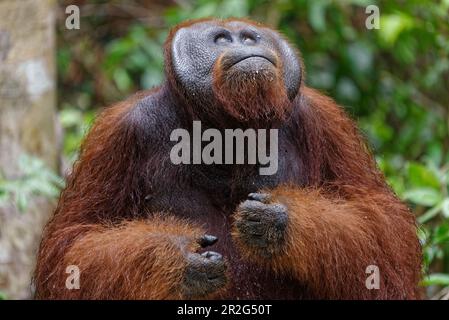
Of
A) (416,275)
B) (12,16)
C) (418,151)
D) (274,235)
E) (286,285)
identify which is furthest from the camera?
(418,151)

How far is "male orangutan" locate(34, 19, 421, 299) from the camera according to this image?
3838 millimetres

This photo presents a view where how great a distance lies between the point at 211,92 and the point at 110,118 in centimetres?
61

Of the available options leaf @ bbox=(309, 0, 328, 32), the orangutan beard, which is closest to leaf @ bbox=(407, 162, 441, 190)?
the orangutan beard

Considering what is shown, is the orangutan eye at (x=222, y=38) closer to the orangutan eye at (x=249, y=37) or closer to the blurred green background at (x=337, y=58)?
the orangutan eye at (x=249, y=37)

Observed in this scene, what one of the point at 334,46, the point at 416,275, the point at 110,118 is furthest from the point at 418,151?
the point at 110,118

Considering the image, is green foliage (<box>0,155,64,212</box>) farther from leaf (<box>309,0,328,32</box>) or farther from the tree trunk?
leaf (<box>309,0,328,32</box>)

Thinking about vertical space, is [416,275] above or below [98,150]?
below

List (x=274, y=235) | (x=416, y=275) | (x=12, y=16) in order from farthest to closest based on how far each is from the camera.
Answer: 1. (x=12, y=16)
2. (x=416, y=275)
3. (x=274, y=235)

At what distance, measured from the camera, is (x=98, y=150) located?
171 inches

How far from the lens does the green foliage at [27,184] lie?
4.97 metres

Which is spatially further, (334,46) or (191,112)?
(334,46)

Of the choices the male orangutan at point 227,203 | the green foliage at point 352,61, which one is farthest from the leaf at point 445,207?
the green foliage at point 352,61

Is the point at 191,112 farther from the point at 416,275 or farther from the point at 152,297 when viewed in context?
the point at 416,275
